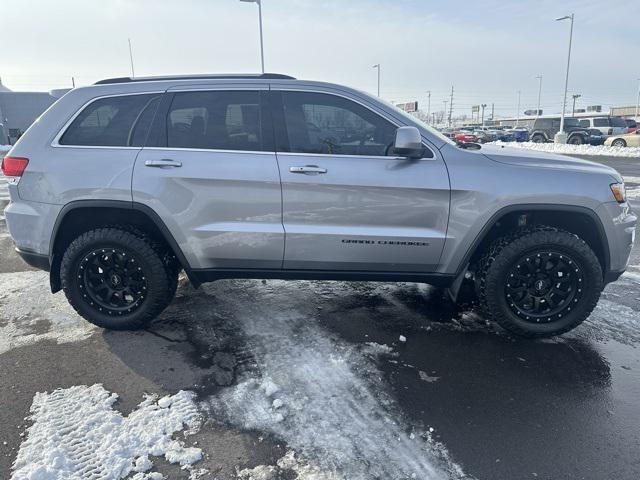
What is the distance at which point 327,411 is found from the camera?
2.71 metres

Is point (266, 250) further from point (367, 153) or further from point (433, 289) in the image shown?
point (433, 289)

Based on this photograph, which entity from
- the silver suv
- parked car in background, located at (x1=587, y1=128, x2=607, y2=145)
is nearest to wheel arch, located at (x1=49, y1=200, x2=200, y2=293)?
the silver suv

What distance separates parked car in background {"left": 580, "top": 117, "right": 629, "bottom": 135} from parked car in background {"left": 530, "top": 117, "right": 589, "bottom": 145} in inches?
32.0

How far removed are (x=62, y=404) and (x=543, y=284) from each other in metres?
3.47

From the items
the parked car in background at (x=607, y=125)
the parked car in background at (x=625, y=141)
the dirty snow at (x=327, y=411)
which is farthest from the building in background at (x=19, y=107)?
the parked car in background at (x=607, y=125)

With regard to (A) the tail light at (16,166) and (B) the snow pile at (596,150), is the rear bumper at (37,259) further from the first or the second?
(B) the snow pile at (596,150)

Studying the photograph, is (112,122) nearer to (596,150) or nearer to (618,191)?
(618,191)

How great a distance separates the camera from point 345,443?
245 cm

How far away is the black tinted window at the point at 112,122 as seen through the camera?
3516 mm

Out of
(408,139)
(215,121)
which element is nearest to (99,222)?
(215,121)

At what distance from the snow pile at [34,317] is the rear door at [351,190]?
1973 mm

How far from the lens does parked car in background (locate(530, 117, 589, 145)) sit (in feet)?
96.1

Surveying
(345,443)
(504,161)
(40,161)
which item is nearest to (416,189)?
(504,161)

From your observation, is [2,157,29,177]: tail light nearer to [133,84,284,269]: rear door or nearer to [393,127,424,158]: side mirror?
[133,84,284,269]: rear door
